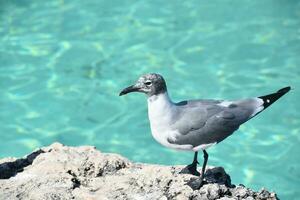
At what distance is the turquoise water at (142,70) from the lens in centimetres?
748

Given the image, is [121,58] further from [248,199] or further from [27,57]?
[248,199]

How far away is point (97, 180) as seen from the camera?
449cm

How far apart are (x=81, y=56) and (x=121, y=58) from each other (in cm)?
55

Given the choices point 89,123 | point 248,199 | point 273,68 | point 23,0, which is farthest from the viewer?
point 23,0

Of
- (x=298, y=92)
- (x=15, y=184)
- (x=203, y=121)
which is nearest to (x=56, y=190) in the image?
(x=15, y=184)

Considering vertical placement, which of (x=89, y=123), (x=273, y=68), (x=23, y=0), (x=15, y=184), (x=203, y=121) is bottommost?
(x=15, y=184)

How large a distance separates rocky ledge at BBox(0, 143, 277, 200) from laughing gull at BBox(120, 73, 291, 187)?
9.1 inches

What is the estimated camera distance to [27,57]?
29.1ft

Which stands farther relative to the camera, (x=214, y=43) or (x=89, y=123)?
(x=214, y=43)

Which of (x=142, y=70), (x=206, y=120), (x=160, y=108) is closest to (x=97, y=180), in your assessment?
(x=160, y=108)

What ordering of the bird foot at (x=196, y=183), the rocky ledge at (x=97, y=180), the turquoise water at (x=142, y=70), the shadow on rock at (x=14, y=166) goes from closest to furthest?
1. the rocky ledge at (x=97, y=180)
2. the bird foot at (x=196, y=183)
3. the shadow on rock at (x=14, y=166)
4. the turquoise water at (x=142, y=70)

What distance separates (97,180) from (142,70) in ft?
13.9

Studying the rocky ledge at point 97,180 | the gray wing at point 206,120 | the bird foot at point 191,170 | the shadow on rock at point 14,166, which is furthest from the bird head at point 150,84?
the shadow on rock at point 14,166

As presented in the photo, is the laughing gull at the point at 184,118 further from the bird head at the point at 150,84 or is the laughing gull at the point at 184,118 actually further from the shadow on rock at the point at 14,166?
the shadow on rock at the point at 14,166
